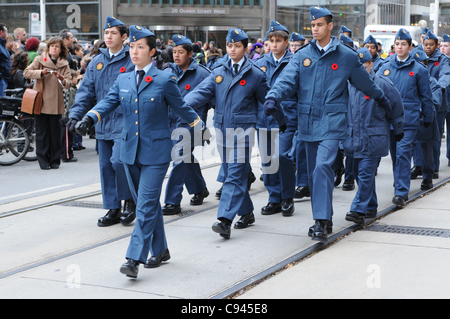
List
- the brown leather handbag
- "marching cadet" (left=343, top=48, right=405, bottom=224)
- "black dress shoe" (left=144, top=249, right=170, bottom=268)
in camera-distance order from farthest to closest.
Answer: the brown leather handbag < "marching cadet" (left=343, top=48, right=405, bottom=224) < "black dress shoe" (left=144, top=249, right=170, bottom=268)

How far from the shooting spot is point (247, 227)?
6629 mm

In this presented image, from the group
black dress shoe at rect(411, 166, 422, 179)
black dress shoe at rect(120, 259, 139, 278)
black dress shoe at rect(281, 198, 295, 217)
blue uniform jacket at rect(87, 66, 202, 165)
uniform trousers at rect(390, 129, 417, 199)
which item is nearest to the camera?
black dress shoe at rect(120, 259, 139, 278)

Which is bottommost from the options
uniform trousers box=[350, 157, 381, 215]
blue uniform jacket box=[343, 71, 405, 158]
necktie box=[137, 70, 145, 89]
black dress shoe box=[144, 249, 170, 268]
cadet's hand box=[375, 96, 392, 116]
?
black dress shoe box=[144, 249, 170, 268]

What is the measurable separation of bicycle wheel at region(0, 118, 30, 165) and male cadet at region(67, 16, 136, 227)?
181 inches

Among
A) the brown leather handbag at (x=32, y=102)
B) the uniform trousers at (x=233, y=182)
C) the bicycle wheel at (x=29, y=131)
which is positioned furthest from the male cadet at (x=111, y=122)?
the bicycle wheel at (x=29, y=131)

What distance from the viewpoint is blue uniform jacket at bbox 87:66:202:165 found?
4.99 m

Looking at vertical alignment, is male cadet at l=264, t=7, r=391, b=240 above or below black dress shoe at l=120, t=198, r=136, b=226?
above

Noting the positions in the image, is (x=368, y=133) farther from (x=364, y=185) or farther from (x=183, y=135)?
(x=183, y=135)

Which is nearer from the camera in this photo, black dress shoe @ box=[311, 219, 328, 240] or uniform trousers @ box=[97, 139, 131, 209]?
black dress shoe @ box=[311, 219, 328, 240]

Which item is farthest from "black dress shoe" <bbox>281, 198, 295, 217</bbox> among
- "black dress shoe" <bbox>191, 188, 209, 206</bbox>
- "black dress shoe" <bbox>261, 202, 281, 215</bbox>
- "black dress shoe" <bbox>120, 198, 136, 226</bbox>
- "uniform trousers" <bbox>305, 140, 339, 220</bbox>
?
"black dress shoe" <bbox>120, 198, 136, 226</bbox>

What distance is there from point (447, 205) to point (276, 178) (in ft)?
6.77

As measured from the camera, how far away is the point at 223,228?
6.00 m

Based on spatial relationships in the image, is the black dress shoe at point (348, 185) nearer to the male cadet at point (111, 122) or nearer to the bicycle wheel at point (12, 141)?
the male cadet at point (111, 122)

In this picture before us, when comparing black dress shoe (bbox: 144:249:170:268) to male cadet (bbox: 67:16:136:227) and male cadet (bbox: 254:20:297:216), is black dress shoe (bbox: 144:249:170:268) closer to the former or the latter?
male cadet (bbox: 67:16:136:227)
